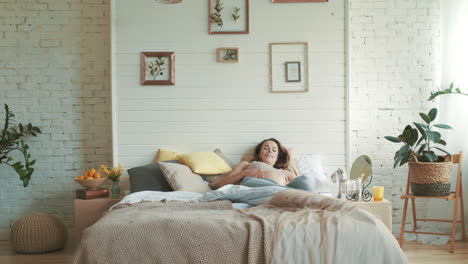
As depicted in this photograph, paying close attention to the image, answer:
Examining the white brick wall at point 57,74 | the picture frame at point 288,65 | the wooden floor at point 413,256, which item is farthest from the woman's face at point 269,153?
the white brick wall at point 57,74

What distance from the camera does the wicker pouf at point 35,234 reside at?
5.30 m

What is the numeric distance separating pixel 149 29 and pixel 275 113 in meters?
1.61

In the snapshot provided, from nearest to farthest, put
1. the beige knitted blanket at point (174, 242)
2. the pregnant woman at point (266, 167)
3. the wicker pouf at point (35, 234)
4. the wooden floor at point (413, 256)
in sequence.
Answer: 1. the beige knitted blanket at point (174, 242)
2. the wooden floor at point (413, 256)
3. the pregnant woman at point (266, 167)
4. the wicker pouf at point (35, 234)

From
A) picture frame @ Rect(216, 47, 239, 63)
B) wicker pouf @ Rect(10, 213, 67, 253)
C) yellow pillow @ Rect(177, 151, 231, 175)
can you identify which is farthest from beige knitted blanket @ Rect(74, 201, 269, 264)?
picture frame @ Rect(216, 47, 239, 63)

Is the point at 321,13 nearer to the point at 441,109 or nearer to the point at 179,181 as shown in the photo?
the point at 441,109

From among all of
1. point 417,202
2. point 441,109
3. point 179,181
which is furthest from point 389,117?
point 179,181

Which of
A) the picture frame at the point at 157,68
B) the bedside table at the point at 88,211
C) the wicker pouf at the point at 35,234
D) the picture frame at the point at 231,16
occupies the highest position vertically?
the picture frame at the point at 231,16

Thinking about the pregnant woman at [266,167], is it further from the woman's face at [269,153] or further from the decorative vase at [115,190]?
the decorative vase at [115,190]

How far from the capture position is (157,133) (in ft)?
18.7

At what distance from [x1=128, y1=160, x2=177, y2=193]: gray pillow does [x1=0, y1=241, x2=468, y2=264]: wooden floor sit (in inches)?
37.4

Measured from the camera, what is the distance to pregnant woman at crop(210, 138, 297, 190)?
16.5ft

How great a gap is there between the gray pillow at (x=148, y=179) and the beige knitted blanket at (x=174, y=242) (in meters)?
1.66

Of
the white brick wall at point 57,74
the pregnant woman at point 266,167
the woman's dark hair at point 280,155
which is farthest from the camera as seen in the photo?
the white brick wall at point 57,74

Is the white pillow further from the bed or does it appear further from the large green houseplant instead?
the large green houseplant
